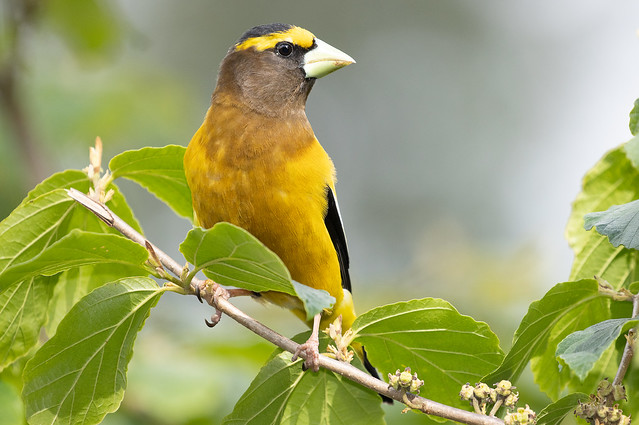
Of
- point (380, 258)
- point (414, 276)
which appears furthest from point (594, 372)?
point (380, 258)

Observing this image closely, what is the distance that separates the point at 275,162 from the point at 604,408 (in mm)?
1633

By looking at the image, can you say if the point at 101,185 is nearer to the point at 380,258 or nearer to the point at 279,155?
the point at 279,155

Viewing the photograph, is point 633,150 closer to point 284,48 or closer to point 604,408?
point 604,408

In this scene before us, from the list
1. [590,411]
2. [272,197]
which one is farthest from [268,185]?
[590,411]

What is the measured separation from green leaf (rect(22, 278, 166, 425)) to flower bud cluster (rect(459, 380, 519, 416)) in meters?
0.94

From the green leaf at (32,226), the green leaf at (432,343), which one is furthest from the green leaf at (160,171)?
the green leaf at (432,343)

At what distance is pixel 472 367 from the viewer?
2.29 meters

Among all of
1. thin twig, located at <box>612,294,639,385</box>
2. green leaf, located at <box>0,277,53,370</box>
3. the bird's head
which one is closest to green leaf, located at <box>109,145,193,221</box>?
green leaf, located at <box>0,277,53,370</box>

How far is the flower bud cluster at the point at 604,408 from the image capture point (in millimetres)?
1896

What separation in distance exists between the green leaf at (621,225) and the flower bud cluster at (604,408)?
0.40m

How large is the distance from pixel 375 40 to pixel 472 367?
2172 cm

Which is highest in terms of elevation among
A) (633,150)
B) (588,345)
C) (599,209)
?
(633,150)

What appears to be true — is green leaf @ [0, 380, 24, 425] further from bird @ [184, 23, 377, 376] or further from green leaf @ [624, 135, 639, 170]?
green leaf @ [624, 135, 639, 170]

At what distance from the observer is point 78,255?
199 cm
